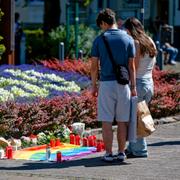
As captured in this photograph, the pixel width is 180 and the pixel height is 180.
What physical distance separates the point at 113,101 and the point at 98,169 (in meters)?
0.93

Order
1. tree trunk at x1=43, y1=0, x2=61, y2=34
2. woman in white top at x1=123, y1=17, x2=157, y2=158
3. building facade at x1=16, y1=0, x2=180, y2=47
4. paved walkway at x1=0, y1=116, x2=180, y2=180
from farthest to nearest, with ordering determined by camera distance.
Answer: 1. building facade at x1=16, y1=0, x2=180, y2=47
2. tree trunk at x1=43, y1=0, x2=61, y2=34
3. woman in white top at x1=123, y1=17, x2=157, y2=158
4. paved walkway at x1=0, y1=116, x2=180, y2=180

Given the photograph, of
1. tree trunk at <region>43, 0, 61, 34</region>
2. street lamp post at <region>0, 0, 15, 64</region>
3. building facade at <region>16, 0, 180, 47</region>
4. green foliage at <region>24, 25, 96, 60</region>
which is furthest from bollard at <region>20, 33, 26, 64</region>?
building facade at <region>16, 0, 180, 47</region>

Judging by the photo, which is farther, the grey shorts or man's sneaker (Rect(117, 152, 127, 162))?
man's sneaker (Rect(117, 152, 127, 162))

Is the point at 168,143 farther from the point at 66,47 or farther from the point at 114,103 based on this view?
the point at 66,47

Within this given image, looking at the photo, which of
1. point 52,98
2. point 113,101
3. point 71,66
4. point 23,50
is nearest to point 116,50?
point 113,101

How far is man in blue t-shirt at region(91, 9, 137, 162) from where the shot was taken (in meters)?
9.38

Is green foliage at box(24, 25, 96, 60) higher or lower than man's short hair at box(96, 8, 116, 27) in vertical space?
lower

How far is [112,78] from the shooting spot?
30.8 ft

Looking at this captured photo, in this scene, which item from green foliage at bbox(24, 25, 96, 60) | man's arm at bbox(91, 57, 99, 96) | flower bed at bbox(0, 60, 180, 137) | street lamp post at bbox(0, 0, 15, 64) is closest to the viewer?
man's arm at bbox(91, 57, 99, 96)

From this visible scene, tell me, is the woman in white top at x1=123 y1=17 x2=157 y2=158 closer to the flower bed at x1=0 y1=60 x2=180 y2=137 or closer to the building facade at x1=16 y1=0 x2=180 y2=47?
the flower bed at x1=0 y1=60 x2=180 y2=137

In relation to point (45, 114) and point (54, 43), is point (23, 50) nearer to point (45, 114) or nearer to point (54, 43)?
point (54, 43)

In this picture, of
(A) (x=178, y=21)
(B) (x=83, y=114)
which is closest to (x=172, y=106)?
(B) (x=83, y=114)

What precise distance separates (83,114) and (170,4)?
3056 cm

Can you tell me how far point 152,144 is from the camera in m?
11.4
